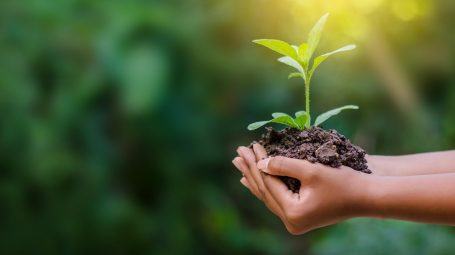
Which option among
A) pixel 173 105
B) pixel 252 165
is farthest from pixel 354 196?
pixel 173 105

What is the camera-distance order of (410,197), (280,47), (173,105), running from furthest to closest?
(173,105)
(280,47)
(410,197)

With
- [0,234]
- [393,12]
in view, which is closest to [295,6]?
[393,12]

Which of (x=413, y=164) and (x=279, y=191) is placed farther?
(x=413, y=164)

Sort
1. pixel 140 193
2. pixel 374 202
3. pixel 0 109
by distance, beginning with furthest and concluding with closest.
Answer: pixel 140 193
pixel 0 109
pixel 374 202

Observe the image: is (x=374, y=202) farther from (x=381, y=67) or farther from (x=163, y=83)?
(x=381, y=67)

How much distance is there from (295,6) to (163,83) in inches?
21.2

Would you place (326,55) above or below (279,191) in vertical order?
above

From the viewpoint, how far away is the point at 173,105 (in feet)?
8.30

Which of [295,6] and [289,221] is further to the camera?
[295,6]

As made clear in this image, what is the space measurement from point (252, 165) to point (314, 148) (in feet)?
0.24

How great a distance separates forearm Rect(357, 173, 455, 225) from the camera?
2.42 feet

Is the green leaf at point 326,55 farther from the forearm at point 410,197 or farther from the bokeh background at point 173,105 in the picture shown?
the bokeh background at point 173,105

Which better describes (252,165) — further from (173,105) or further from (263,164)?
(173,105)

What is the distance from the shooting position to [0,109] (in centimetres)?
245
